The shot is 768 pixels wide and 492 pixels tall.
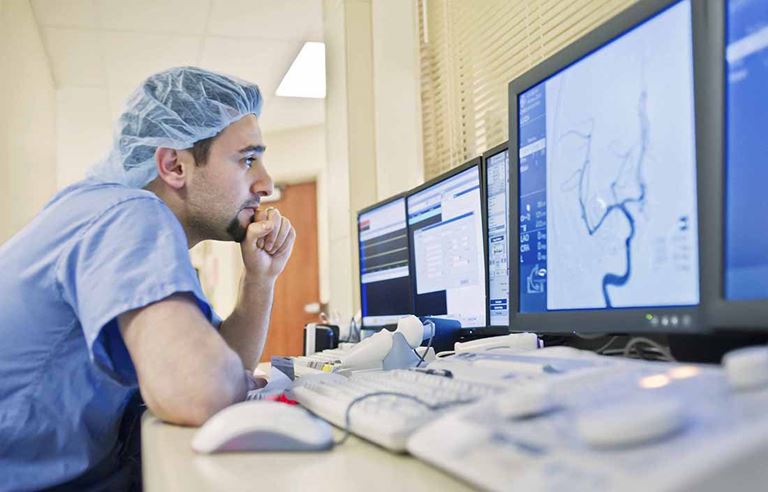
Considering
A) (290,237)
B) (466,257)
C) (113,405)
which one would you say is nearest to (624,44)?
(466,257)

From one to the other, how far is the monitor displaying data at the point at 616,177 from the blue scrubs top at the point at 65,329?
A: 501mm

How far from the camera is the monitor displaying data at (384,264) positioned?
1862 millimetres

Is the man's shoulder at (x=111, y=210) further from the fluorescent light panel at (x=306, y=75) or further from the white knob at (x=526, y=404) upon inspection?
the fluorescent light panel at (x=306, y=75)

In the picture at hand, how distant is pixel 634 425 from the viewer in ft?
1.36

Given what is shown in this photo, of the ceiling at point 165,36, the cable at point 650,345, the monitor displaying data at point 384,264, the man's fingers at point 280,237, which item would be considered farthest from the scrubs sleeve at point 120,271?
the ceiling at point 165,36

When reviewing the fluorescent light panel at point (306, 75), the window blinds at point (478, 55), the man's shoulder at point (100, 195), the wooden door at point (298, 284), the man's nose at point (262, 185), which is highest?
the fluorescent light panel at point (306, 75)

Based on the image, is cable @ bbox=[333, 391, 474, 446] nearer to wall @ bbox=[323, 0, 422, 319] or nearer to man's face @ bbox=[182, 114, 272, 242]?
man's face @ bbox=[182, 114, 272, 242]

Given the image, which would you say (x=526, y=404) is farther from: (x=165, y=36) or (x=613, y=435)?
(x=165, y=36)

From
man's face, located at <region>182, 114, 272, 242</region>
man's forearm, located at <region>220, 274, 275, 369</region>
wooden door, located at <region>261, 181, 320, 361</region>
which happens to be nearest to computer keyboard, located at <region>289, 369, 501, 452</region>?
man's face, located at <region>182, 114, 272, 242</region>

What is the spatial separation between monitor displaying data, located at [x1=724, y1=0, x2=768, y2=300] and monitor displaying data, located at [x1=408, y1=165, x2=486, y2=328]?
30.9 inches

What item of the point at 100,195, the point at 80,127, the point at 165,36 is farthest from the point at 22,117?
the point at 100,195

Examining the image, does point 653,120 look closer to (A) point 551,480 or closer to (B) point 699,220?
(B) point 699,220

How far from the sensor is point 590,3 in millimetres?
1719

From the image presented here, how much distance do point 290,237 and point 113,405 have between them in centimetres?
75
